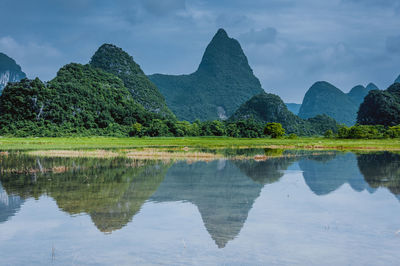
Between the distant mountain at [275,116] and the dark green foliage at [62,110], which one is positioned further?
the distant mountain at [275,116]

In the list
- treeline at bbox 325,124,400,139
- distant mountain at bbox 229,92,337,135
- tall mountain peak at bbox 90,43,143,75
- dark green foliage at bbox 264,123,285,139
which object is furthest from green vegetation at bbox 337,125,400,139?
tall mountain peak at bbox 90,43,143,75

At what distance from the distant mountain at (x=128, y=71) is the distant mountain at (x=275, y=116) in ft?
87.1

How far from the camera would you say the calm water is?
6719mm

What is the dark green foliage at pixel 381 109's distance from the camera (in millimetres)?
94812

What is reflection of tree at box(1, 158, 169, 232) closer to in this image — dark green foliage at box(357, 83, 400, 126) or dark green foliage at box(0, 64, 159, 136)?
dark green foliage at box(0, 64, 159, 136)

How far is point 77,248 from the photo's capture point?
7.15 metres

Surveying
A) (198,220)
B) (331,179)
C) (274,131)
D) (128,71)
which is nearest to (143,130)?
(274,131)

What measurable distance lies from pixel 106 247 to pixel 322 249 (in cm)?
409

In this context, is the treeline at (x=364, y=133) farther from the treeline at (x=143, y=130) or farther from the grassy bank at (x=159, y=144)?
the grassy bank at (x=159, y=144)

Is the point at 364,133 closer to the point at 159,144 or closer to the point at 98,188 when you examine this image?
the point at 159,144

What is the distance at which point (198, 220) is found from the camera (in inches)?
359

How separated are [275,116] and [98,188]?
4490 inches

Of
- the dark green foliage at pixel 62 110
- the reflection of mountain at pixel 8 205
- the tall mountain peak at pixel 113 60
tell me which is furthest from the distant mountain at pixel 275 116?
the reflection of mountain at pixel 8 205

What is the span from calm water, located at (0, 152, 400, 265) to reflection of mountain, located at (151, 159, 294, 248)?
35 mm
